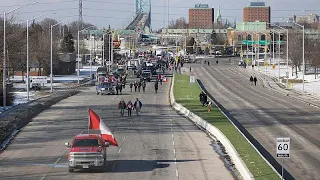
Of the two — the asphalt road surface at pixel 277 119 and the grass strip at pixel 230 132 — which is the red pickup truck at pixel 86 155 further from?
the asphalt road surface at pixel 277 119

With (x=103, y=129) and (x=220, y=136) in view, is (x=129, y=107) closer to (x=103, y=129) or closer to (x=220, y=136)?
(x=220, y=136)

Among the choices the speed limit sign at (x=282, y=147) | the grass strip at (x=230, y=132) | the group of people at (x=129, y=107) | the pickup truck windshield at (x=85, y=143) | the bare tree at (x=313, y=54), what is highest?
the bare tree at (x=313, y=54)

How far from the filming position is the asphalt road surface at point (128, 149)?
2484 centimetres

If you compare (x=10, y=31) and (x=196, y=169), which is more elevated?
(x=10, y=31)

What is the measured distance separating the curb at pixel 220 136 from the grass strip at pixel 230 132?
187mm

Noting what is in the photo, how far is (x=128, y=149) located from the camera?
3144 centimetres

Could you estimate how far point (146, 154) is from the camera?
2991cm

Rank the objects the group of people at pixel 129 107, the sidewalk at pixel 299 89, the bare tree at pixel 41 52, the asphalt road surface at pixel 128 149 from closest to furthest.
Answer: the asphalt road surface at pixel 128 149, the group of people at pixel 129 107, the sidewalk at pixel 299 89, the bare tree at pixel 41 52

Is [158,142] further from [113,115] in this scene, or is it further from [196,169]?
[113,115]

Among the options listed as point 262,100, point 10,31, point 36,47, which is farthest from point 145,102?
point 36,47

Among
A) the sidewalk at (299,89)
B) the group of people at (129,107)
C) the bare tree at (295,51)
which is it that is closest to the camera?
the group of people at (129,107)

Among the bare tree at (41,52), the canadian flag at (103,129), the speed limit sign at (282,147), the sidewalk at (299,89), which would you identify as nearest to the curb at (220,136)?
the speed limit sign at (282,147)

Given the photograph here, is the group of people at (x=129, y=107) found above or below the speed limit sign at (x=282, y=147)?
below

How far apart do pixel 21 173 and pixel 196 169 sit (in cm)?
645
